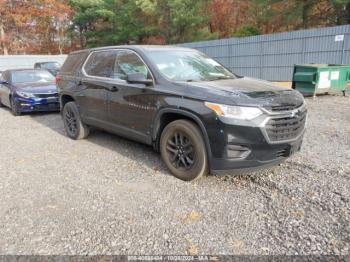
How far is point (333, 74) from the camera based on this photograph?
9.52 m

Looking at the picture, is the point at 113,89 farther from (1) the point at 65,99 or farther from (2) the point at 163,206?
(2) the point at 163,206

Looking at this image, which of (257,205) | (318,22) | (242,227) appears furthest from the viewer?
(318,22)

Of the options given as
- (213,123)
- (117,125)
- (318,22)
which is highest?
(318,22)

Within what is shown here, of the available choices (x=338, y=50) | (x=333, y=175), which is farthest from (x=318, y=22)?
(x=333, y=175)

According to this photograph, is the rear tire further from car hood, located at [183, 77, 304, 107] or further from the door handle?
car hood, located at [183, 77, 304, 107]

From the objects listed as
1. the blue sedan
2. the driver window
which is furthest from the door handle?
the blue sedan

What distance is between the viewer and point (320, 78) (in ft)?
30.6

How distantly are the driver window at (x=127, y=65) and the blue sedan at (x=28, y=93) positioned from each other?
4658 mm

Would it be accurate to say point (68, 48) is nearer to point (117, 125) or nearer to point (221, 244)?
point (117, 125)

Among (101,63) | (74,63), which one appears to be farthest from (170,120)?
(74,63)

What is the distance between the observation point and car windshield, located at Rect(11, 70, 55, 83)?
9617 mm

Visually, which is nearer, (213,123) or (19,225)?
(19,225)

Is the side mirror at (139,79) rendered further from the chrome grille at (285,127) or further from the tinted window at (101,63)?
the chrome grille at (285,127)

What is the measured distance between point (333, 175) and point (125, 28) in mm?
30282
